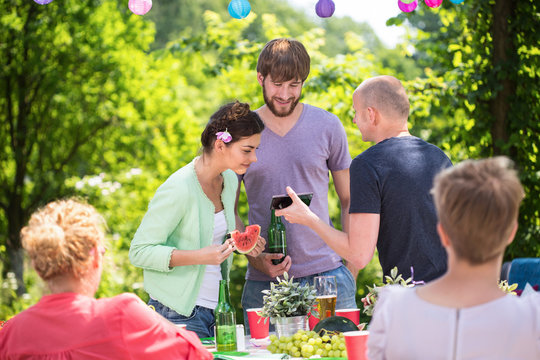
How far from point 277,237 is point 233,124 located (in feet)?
2.49

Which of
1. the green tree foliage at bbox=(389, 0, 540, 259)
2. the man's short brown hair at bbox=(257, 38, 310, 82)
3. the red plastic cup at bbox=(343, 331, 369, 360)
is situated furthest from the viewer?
the green tree foliage at bbox=(389, 0, 540, 259)

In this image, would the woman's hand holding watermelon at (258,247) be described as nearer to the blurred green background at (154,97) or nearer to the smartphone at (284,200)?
the smartphone at (284,200)

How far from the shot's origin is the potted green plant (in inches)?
134

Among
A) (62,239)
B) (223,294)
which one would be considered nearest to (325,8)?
(223,294)

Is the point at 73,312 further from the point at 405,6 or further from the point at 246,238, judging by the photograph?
the point at 405,6

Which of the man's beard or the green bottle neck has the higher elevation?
the man's beard

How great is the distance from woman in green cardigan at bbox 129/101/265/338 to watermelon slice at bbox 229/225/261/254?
8 centimetres

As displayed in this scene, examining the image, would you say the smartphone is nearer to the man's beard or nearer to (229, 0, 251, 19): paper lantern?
the man's beard

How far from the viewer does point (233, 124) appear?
4078 mm

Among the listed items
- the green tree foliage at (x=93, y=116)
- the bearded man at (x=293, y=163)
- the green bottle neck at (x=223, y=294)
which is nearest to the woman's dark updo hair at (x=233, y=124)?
the bearded man at (x=293, y=163)

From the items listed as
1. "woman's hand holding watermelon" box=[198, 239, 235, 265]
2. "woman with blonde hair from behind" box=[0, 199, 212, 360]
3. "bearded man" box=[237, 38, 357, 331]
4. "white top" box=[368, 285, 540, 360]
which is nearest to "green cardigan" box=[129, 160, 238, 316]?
"woman's hand holding watermelon" box=[198, 239, 235, 265]

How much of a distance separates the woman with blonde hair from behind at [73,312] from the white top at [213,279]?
137cm

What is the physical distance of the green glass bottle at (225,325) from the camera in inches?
133

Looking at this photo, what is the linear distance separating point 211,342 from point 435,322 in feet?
6.16
